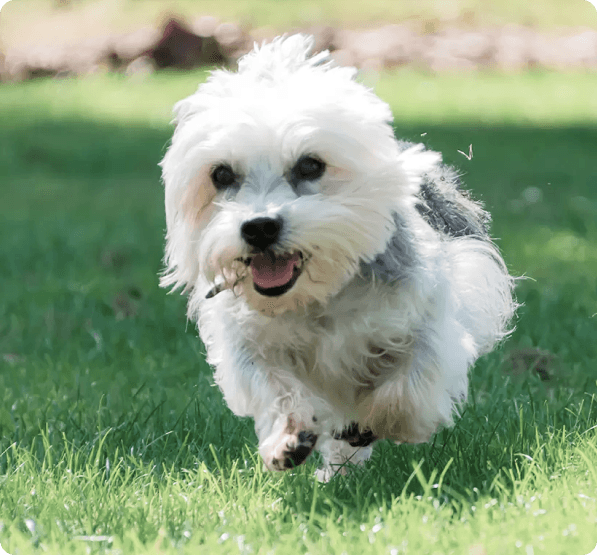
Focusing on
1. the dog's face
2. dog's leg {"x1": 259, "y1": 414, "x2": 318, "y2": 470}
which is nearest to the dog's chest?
the dog's face

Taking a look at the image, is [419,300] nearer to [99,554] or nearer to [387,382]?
[387,382]

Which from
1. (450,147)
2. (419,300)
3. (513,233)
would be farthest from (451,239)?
(450,147)

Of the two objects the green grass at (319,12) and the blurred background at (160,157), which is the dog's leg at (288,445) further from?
the green grass at (319,12)

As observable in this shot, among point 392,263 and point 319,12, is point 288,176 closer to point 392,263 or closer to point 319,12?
point 392,263

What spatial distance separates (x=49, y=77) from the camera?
59.2 feet

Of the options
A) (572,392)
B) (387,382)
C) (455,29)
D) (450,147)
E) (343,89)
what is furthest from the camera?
(455,29)

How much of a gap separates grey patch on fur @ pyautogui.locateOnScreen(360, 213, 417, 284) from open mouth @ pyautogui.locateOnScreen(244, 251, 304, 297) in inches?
11.8

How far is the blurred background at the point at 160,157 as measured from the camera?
16.4 ft

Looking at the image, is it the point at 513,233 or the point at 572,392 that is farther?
the point at 513,233

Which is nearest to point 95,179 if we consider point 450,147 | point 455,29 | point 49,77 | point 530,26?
point 450,147

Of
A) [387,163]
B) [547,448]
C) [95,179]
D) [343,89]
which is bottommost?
[95,179]

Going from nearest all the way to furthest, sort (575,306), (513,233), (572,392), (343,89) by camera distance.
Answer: (343,89) → (572,392) → (575,306) → (513,233)

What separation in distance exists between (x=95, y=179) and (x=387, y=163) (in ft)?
29.5

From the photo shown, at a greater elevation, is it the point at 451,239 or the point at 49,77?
the point at 451,239
